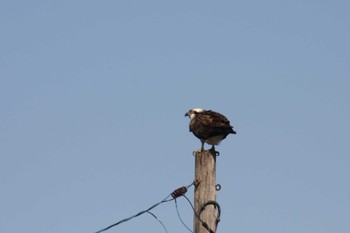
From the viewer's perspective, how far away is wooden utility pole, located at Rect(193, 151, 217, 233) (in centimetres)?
839

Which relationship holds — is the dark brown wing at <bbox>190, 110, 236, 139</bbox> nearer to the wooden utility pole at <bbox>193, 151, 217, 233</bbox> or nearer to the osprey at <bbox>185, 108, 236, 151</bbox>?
the osprey at <bbox>185, 108, 236, 151</bbox>

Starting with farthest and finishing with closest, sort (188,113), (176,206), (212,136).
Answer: (188,113)
(212,136)
(176,206)

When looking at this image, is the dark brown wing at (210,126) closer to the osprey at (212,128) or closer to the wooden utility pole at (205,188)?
the osprey at (212,128)

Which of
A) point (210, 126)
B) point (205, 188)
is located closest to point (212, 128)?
point (210, 126)

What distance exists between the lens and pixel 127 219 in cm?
921

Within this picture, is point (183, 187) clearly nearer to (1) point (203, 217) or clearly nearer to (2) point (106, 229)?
(1) point (203, 217)

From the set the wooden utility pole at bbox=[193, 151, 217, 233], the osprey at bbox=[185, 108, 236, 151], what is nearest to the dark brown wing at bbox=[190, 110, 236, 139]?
the osprey at bbox=[185, 108, 236, 151]

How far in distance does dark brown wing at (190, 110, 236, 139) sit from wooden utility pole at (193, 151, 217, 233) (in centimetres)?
295

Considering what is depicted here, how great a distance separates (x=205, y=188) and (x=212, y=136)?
10.7 feet

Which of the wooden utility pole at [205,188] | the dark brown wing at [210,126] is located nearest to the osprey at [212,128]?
the dark brown wing at [210,126]

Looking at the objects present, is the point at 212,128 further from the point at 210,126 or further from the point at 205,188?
the point at 205,188

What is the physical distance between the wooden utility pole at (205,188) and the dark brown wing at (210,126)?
2951 mm

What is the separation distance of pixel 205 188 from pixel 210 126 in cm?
330

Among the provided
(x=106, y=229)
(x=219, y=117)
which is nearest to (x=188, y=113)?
(x=219, y=117)
